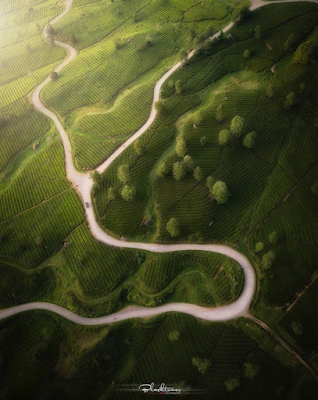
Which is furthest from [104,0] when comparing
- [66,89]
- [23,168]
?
[23,168]

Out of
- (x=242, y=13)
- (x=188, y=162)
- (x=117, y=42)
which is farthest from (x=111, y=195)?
(x=242, y=13)

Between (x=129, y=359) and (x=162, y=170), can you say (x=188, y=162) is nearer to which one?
(x=162, y=170)

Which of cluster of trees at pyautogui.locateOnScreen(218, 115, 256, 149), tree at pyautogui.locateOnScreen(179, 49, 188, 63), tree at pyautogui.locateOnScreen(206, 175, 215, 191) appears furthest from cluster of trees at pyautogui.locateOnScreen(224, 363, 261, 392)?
tree at pyautogui.locateOnScreen(179, 49, 188, 63)

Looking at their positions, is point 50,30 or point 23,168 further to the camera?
point 50,30

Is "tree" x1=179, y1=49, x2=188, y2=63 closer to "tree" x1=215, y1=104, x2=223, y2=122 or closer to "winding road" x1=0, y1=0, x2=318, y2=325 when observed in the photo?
"tree" x1=215, y1=104, x2=223, y2=122

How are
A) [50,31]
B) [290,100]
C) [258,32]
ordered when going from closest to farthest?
[290,100], [258,32], [50,31]

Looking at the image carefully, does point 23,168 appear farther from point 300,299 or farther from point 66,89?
point 300,299
